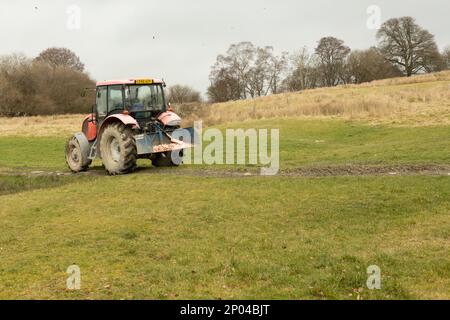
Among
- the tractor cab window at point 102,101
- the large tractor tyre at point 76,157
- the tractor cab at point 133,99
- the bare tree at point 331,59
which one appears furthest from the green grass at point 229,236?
the bare tree at point 331,59

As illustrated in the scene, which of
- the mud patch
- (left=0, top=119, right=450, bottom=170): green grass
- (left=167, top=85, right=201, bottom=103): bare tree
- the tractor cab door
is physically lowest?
the mud patch

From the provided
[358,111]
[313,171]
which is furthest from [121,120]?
[358,111]

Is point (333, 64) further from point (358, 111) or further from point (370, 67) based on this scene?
point (358, 111)

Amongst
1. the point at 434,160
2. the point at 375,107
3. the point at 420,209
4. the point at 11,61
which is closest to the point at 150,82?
the point at 434,160

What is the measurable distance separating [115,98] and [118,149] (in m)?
1.80

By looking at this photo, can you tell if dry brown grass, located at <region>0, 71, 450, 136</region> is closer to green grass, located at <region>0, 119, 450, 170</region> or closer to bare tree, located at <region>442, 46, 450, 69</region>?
green grass, located at <region>0, 119, 450, 170</region>

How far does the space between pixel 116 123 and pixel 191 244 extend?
381 inches

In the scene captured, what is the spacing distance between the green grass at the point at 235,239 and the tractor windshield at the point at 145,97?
4438 mm

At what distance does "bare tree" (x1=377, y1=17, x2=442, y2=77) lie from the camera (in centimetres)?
7556

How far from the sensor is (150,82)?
60.2 feet

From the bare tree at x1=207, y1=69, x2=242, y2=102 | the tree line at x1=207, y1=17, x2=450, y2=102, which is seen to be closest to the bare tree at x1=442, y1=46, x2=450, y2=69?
the tree line at x1=207, y1=17, x2=450, y2=102

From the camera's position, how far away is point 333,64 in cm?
8331

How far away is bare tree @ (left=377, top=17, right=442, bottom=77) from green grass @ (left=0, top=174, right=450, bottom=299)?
225ft

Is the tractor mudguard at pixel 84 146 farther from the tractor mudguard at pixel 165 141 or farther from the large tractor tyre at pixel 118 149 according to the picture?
the tractor mudguard at pixel 165 141
